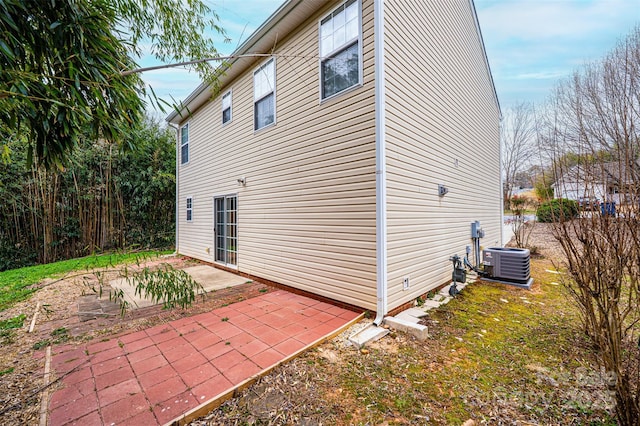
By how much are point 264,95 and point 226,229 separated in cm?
329

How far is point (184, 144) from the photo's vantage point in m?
8.80

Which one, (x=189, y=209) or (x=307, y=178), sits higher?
(x=307, y=178)

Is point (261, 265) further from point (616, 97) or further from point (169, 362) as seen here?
point (616, 97)

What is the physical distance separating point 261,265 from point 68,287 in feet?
12.6

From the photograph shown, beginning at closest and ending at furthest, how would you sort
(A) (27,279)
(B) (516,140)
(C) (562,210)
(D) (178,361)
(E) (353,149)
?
(C) (562,210)
(D) (178,361)
(E) (353,149)
(A) (27,279)
(B) (516,140)

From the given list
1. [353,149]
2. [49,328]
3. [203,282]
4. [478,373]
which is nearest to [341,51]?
[353,149]

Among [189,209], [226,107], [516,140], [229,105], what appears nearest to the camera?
[229,105]

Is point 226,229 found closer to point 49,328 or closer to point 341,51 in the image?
point 49,328

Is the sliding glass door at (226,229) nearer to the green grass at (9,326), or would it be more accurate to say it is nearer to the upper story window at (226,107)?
the upper story window at (226,107)

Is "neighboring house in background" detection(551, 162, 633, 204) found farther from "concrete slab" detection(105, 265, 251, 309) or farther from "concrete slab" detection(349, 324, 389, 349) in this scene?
"concrete slab" detection(105, 265, 251, 309)

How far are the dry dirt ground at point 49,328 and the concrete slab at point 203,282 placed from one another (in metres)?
0.29

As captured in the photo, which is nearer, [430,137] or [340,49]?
[340,49]

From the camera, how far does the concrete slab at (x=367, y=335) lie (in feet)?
8.95

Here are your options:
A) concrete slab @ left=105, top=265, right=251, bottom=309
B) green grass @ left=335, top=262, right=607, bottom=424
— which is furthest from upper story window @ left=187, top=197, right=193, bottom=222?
green grass @ left=335, top=262, right=607, bottom=424
